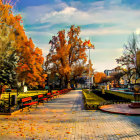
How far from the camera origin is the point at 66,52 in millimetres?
41062

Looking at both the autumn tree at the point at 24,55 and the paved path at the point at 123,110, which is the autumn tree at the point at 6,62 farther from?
the autumn tree at the point at 24,55

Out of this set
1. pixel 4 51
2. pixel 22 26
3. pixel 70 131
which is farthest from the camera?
pixel 22 26

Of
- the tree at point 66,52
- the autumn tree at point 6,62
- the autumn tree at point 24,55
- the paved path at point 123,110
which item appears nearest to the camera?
the paved path at point 123,110

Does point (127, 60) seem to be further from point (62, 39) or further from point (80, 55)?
point (62, 39)

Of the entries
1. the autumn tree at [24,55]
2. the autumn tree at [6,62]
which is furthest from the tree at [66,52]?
the autumn tree at [6,62]

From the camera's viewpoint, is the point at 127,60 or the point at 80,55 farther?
the point at 127,60

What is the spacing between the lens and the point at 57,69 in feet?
140

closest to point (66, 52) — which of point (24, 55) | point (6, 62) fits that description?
point (24, 55)

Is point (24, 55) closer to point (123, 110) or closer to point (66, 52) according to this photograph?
point (66, 52)

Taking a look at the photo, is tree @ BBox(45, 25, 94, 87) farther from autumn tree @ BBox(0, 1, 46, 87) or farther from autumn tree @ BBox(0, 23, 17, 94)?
autumn tree @ BBox(0, 23, 17, 94)

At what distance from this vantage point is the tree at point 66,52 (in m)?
41.2

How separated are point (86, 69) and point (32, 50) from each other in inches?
727

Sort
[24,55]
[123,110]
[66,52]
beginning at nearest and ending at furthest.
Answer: [123,110] < [24,55] < [66,52]

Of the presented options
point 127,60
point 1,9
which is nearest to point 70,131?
point 1,9
